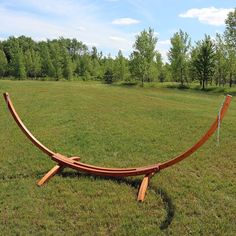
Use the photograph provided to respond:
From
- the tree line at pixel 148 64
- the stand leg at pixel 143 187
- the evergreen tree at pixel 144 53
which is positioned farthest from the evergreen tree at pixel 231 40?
the stand leg at pixel 143 187

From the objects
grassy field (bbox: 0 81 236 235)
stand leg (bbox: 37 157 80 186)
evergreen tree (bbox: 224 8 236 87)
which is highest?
evergreen tree (bbox: 224 8 236 87)

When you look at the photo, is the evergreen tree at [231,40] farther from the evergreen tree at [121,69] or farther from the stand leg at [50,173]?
the stand leg at [50,173]

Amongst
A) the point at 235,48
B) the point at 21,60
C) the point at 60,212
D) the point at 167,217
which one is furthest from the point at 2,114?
the point at 21,60

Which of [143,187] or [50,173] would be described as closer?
[143,187]

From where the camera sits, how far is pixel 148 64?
5350 centimetres

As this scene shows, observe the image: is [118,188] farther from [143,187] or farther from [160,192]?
[160,192]

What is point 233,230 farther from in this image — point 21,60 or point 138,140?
point 21,60

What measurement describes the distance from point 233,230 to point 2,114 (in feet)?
39.9

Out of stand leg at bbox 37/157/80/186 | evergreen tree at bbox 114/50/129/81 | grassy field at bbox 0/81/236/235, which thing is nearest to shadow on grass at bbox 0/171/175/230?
grassy field at bbox 0/81/236/235

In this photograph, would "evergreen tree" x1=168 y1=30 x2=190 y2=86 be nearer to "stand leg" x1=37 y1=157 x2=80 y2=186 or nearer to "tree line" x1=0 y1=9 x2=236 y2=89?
"tree line" x1=0 y1=9 x2=236 y2=89

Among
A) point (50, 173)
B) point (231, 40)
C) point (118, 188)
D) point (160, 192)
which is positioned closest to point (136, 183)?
point (118, 188)

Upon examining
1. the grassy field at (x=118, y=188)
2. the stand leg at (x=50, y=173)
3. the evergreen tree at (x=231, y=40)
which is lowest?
the grassy field at (x=118, y=188)

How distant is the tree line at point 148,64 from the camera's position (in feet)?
153

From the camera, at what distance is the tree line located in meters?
46.5
